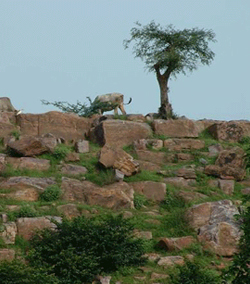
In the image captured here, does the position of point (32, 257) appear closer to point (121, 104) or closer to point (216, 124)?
point (216, 124)

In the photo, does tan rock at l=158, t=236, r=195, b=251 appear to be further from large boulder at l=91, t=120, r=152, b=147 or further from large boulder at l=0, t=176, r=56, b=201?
large boulder at l=91, t=120, r=152, b=147

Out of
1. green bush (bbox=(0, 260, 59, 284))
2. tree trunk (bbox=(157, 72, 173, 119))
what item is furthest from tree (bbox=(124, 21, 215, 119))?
green bush (bbox=(0, 260, 59, 284))

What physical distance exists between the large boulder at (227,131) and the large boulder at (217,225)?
6483 millimetres

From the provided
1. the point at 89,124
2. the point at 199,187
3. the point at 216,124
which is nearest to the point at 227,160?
the point at 199,187

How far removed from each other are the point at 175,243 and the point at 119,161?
4.96 meters

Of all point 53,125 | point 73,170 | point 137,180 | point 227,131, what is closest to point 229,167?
point 137,180

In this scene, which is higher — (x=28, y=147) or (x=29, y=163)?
(x=28, y=147)

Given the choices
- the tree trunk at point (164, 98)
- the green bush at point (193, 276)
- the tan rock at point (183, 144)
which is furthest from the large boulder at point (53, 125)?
the green bush at point (193, 276)

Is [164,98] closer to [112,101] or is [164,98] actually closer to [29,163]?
[112,101]

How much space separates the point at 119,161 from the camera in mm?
23359

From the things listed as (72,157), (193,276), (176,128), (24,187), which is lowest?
(193,276)

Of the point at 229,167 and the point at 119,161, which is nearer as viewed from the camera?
the point at 119,161

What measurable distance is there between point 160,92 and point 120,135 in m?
4.63

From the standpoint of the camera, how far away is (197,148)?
26469mm
